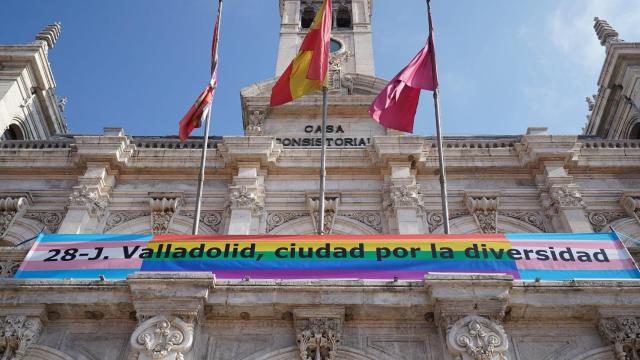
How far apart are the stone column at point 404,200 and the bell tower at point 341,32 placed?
25.9 ft

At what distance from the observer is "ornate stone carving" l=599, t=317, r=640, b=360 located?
1001 centimetres

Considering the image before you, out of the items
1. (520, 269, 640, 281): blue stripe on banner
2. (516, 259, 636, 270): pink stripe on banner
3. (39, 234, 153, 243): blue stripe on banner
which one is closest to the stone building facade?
(520, 269, 640, 281): blue stripe on banner

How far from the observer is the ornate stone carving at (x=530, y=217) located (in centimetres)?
1736

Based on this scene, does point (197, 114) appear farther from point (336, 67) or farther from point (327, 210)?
point (336, 67)

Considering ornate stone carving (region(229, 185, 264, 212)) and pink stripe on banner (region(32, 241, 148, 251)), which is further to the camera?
ornate stone carving (region(229, 185, 264, 212))

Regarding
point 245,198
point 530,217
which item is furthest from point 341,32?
point 530,217

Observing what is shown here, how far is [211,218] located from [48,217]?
16.3 feet

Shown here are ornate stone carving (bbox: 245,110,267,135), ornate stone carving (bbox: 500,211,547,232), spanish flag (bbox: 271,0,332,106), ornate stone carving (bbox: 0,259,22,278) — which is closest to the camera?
ornate stone carving (bbox: 0,259,22,278)

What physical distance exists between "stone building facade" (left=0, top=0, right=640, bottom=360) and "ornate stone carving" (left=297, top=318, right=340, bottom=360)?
1.0 inches

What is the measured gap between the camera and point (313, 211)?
692 inches

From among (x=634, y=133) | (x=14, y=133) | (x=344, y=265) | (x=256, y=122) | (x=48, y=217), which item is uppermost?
(x=634, y=133)

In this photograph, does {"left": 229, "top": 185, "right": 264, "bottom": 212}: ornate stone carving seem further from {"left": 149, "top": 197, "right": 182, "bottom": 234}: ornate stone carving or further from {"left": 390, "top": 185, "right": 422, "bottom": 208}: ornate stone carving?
{"left": 390, "top": 185, "right": 422, "bottom": 208}: ornate stone carving

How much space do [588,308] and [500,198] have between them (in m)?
7.75

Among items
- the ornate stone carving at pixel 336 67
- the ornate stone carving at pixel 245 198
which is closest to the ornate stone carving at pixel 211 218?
the ornate stone carving at pixel 245 198
